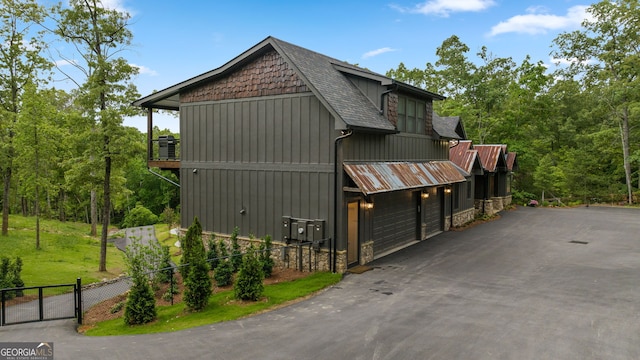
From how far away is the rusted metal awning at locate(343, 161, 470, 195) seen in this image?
41.4 ft

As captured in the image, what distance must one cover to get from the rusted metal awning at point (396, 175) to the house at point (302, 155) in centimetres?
6

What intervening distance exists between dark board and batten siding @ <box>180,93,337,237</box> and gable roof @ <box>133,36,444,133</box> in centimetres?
60

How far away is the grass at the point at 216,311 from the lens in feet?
29.3

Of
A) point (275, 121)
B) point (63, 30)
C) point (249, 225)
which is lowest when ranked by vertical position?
point (249, 225)

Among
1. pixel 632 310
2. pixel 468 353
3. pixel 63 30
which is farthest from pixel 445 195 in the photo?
pixel 63 30

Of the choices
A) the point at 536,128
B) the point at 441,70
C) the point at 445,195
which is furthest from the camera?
the point at 441,70

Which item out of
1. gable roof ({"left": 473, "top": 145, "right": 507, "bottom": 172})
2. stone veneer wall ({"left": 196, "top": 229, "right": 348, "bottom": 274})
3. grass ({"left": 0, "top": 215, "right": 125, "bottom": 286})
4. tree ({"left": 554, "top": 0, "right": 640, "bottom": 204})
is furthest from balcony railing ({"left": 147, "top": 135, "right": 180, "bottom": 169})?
tree ({"left": 554, "top": 0, "right": 640, "bottom": 204})

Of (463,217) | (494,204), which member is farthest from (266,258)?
(494,204)

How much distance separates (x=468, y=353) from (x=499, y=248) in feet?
34.8

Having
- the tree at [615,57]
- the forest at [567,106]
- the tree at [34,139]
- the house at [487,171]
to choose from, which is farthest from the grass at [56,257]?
the tree at [615,57]

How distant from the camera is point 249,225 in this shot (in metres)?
14.8

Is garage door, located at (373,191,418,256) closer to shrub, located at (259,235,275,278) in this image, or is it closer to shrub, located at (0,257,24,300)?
shrub, located at (259,235,275,278)

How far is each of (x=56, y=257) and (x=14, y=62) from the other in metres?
12.7

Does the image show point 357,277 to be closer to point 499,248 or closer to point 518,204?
point 499,248
